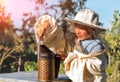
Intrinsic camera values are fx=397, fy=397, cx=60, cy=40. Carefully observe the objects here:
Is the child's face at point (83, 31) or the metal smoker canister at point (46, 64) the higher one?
the child's face at point (83, 31)

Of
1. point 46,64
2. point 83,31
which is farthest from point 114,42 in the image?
point 83,31

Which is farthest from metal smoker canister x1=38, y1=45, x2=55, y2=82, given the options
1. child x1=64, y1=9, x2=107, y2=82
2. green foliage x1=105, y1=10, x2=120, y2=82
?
green foliage x1=105, y1=10, x2=120, y2=82

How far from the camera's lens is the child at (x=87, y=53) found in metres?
2.27

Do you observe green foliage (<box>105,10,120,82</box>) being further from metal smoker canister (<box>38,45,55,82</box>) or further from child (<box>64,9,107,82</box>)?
child (<box>64,9,107,82</box>)

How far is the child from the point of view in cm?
227

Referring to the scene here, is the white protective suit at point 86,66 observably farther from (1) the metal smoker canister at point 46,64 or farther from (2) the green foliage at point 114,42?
(2) the green foliage at point 114,42

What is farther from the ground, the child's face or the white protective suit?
the child's face

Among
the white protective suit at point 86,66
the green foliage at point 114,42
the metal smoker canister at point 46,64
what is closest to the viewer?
the white protective suit at point 86,66

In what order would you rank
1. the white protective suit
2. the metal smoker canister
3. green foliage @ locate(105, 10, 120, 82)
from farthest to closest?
green foliage @ locate(105, 10, 120, 82) < the metal smoker canister < the white protective suit

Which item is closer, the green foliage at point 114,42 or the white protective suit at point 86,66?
the white protective suit at point 86,66

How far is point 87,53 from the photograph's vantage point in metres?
2.31

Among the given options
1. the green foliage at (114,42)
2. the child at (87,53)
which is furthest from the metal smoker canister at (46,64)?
the green foliage at (114,42)

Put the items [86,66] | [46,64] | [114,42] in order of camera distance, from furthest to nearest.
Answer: [114,42] < [46,64] < [86,66]

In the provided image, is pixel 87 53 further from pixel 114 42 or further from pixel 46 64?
pixel 114 42
